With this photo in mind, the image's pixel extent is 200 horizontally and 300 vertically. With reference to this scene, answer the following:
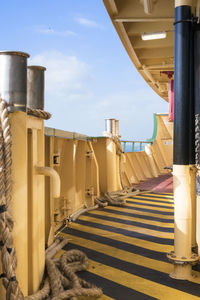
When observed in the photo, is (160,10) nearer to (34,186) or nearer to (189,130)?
(189,130)

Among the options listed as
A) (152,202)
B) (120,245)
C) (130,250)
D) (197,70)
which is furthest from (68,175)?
(197,70)

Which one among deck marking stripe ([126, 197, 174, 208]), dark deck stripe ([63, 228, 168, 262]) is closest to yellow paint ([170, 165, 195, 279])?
dark deck stripe ([63, 228, 168, 262])

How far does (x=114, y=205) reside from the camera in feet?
21.3

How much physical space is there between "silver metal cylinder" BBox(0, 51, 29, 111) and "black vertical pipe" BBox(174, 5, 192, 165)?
1.52 meters

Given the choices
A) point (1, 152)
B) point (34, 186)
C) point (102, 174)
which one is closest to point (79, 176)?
point (102, 174)

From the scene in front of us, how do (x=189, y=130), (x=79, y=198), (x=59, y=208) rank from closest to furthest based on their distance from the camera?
(x=189, y=130) → (x=59, y=208) → (x=79, y=198)

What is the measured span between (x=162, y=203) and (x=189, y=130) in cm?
383

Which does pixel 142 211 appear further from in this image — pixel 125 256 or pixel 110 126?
pixel 110 126

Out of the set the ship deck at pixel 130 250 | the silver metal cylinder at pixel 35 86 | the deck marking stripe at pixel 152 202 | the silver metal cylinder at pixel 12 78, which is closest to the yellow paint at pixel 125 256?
the ship deck at pixel 130 250

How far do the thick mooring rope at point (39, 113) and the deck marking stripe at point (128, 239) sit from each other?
2028 millimetres

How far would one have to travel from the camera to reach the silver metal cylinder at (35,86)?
2.67 m

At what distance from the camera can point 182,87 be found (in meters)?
3.03

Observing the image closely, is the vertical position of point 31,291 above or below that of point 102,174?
below

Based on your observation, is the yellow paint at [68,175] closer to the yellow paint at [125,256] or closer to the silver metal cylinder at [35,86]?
the yellow paint at [125,256]
